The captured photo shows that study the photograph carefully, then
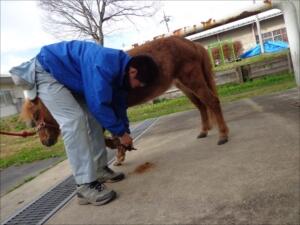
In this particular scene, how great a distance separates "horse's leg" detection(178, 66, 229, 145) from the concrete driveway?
5.6 inches

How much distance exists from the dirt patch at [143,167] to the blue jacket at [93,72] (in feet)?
2.17

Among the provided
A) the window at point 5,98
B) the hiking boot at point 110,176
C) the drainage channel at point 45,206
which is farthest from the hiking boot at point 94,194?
the window at point 5,98

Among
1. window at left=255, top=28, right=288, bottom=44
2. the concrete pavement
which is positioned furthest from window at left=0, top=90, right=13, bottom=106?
the concrete pavement

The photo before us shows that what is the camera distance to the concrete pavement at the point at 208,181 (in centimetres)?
220

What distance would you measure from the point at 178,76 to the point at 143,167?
1049mm

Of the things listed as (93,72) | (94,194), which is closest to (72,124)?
(93,72)

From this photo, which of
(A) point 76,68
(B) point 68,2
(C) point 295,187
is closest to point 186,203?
(C) point 295,187

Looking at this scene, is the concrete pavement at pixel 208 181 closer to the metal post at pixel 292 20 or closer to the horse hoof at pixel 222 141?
the horse hoof at pixel 222 141

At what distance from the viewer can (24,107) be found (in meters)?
3.28

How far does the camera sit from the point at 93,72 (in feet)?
9.05

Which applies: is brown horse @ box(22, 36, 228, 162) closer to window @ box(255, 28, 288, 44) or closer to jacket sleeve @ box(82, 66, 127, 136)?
jacket sleeve @ box(82, 66, 127, 136)

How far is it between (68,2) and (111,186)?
15.3 metres

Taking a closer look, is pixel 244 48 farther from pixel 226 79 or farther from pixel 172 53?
pixel 172 53

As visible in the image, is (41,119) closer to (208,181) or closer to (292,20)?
(208,181)
